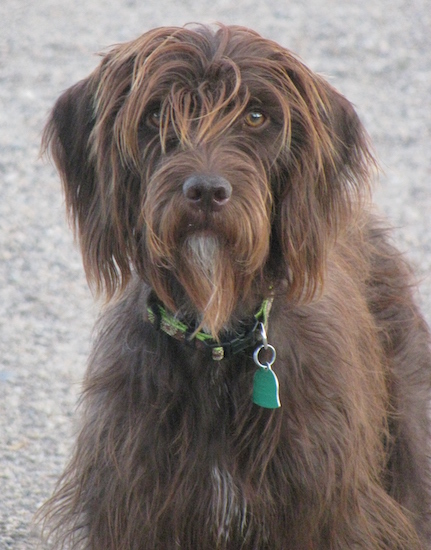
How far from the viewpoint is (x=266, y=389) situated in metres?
3.09

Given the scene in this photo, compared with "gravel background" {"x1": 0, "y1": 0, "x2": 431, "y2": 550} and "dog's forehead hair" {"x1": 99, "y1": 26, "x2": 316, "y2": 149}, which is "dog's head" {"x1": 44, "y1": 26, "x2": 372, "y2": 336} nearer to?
"dog's forehead hair" {"x1": 99, "y1": 26, "x2": 316, "y2": 149}

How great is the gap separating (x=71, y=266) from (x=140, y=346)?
10.5ft

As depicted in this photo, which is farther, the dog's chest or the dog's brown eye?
the dog's chest

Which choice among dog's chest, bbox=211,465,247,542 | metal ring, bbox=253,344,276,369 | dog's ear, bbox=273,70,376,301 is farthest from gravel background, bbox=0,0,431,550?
dog's chest, bbox=211,465,247,542

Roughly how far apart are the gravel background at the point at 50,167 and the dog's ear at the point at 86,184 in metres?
0.89

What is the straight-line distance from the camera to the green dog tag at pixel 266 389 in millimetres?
3080

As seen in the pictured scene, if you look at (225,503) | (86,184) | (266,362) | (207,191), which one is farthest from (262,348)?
(86,184)

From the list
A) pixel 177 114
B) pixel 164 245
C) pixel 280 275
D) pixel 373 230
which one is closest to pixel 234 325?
pixel 280 275

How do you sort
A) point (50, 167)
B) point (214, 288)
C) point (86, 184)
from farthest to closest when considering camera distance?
point (50, 167) → point (86, 184) → point (214, 288)

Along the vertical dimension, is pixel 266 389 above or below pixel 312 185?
below

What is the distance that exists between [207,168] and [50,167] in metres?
4.88

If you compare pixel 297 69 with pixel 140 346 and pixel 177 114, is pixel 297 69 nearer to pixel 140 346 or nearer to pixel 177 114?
pixel 177 114

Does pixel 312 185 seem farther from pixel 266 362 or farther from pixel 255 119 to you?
pixel 266 362

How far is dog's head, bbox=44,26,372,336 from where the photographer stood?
9.39 feet
